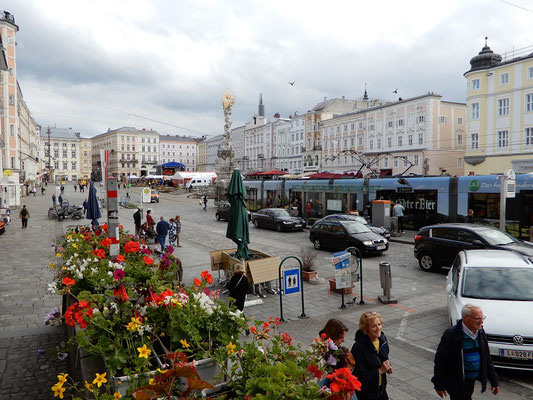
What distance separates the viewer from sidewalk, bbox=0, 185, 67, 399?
19.8 feet

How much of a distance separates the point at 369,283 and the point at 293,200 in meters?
19.0

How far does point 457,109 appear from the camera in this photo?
53.9m

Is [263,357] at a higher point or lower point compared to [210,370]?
higher

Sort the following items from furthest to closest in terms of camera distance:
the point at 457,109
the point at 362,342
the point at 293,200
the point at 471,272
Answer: the point at 457,109 < the point at 293,200 < the point at 471,272 < the point at 362,342

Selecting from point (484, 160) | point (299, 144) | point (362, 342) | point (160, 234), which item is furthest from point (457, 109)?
point (362, 342)

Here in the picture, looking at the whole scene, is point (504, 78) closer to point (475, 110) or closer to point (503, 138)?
point (475, 110)

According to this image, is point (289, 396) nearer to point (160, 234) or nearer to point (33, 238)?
point (160, 234)

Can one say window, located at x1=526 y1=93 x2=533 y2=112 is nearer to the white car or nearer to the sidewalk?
the white car

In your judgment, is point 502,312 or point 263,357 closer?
point 263,357

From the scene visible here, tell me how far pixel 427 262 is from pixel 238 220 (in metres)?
6.99

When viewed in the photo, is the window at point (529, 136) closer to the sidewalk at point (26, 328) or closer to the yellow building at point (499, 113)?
A: the yellow building at point (499, 113)

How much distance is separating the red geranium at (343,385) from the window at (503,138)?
153 feet

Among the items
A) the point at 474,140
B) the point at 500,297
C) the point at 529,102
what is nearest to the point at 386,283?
the point at 500,297

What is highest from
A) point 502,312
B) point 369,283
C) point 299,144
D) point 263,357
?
point 299,144
